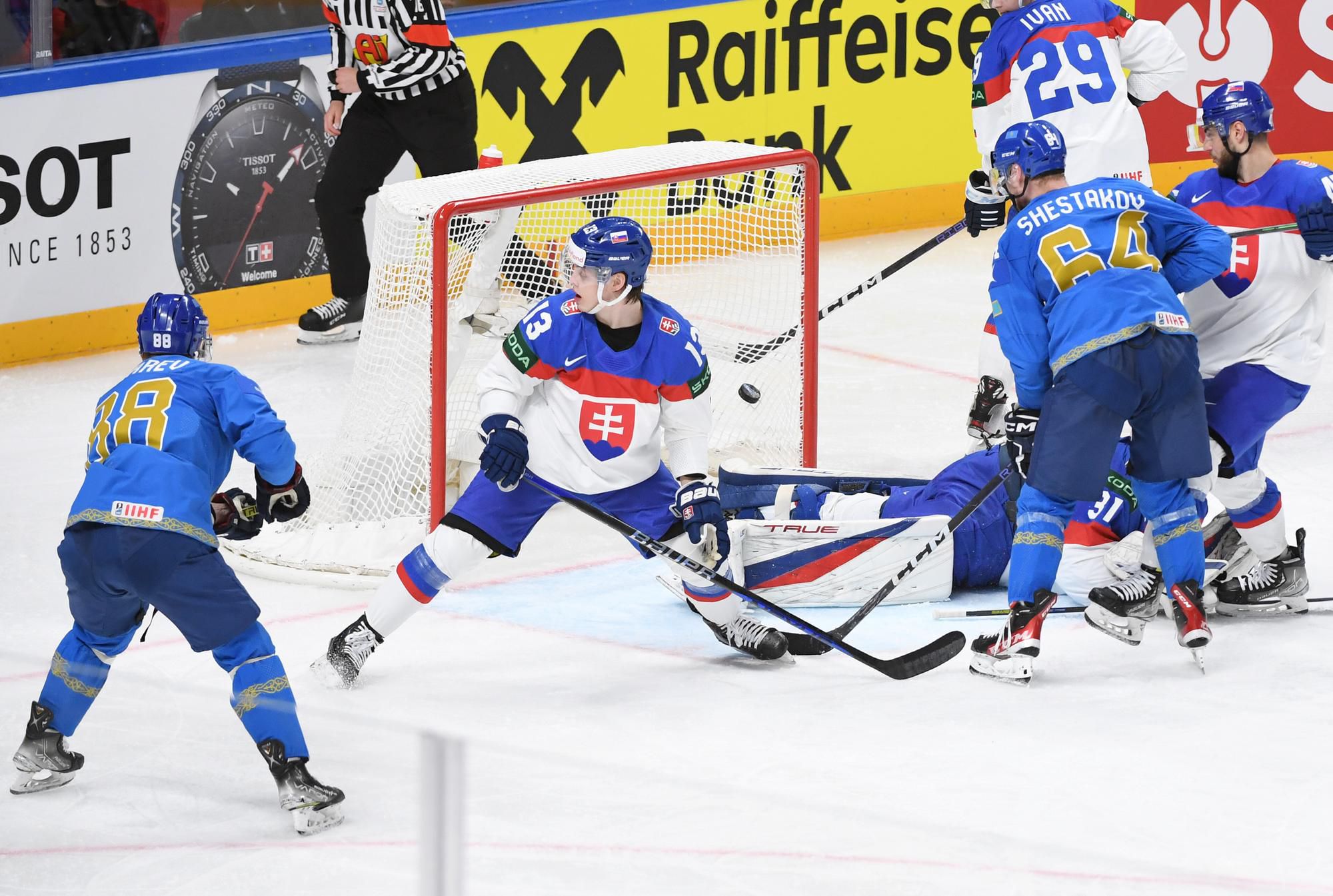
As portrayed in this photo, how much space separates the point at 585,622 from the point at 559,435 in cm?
67

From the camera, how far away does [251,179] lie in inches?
274

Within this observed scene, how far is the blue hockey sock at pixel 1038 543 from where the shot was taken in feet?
13.4

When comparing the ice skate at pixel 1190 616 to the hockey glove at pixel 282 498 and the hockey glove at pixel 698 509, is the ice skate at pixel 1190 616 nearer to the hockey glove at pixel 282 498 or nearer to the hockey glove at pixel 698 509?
the hockey glove at pixel 698 509

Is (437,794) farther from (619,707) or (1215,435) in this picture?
(1215,435)

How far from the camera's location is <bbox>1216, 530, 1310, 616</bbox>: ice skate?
14.8 feet

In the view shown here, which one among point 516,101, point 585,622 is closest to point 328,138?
point 516,101

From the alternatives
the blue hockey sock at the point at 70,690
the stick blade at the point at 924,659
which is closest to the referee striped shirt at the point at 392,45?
the stick blade at the point at 924,659

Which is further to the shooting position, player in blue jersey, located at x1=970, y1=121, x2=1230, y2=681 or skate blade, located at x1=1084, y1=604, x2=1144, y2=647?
skate blade, located at x1=1084, y1=604, x2=1144, y2=647

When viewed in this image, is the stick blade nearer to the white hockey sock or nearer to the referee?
the white hockey sock

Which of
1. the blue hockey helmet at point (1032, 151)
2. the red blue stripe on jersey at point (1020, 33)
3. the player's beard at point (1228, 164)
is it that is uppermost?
the red blue stripe on jersey at point (1020, 33)

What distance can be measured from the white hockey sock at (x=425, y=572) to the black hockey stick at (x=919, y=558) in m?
0.75

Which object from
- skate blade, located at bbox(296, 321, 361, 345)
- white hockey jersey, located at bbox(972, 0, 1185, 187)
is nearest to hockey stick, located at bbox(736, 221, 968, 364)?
white hockey jersey, located at bbox(972, 0, 1185, 187)

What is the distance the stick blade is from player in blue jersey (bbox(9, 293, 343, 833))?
1.30 meters

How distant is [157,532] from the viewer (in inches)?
132
